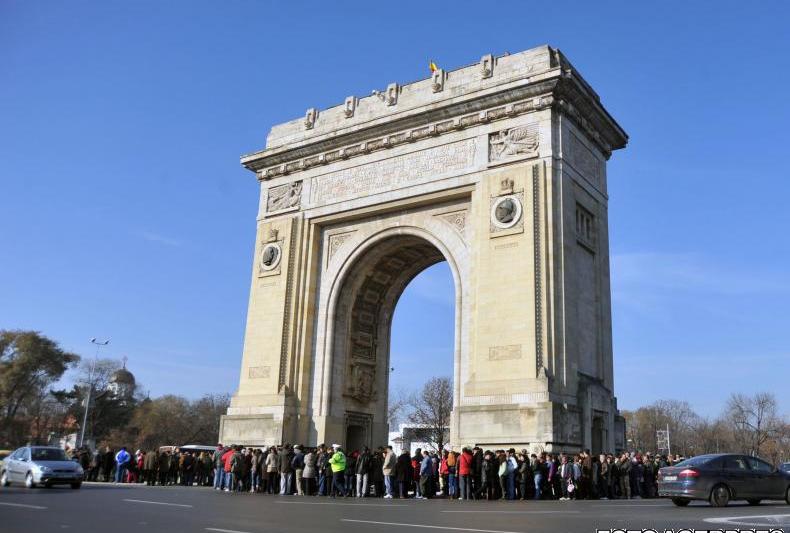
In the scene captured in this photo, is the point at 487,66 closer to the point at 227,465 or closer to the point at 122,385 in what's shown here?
the point at 227,465

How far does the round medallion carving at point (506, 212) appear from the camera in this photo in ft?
73.8

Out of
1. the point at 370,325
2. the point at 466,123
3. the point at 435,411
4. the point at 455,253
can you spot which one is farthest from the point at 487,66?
the point at 435,411

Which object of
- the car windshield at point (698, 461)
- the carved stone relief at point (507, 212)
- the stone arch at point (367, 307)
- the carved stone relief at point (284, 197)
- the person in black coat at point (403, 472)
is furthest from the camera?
the carved stone relief at point (284, 197)

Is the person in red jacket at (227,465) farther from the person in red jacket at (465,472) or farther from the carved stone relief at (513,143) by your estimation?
the carved stone relief at (513,143)

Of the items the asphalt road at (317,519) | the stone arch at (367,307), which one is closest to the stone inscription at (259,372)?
the stone arch at (367,307)

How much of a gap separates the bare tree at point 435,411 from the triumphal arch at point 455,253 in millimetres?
32417

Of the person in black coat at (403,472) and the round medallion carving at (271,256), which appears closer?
the person in black coat at (403,472)

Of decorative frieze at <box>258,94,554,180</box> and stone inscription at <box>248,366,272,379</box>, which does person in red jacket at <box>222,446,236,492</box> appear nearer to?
stone inscription at <box>248,366,272,379</box>

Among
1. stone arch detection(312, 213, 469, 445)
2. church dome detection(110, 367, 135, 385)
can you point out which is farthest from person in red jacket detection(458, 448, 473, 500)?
church dome detection(110, 367, 135, 385)

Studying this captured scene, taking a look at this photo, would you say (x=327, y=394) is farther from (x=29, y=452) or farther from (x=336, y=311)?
(x=29, y=452)

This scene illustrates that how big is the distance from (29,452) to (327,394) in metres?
9.59

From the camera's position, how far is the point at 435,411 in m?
62.1

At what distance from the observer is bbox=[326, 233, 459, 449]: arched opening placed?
26578 millimetres

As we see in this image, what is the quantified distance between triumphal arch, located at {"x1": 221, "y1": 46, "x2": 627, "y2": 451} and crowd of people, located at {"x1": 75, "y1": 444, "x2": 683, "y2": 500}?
135 centimetres
